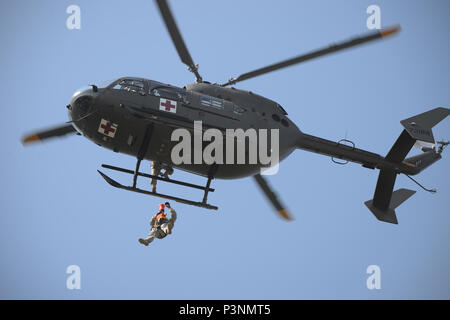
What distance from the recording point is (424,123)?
726 inches

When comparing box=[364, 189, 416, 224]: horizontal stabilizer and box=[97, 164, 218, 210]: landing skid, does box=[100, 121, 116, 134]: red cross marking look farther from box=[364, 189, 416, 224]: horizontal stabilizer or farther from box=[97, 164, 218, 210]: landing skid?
box=[364, 189, 416, 224]: horizontal stabilizer

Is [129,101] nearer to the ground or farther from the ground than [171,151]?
Answer: farther from the ground

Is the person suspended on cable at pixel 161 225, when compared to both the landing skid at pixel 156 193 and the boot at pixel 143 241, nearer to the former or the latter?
the boot at pixel 143 241

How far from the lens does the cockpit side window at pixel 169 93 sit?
567 inches

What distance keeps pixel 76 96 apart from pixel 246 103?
449 centimetres

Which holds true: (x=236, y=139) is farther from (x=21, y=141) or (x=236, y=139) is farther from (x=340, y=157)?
(x=21, y=141)

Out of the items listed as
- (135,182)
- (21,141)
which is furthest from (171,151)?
(21,141)

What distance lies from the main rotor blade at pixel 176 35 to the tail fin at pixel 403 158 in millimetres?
7030

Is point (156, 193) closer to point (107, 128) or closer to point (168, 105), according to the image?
point (107, 128)

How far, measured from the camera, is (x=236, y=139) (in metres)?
14.9

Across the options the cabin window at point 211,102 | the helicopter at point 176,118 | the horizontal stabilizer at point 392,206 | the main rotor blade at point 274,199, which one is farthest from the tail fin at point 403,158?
the cabin window at point 211,102

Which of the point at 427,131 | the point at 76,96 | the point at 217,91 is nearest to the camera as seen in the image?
the point at 76,96

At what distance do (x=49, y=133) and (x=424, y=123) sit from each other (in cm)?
1139

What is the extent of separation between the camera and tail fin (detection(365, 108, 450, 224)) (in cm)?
1816
